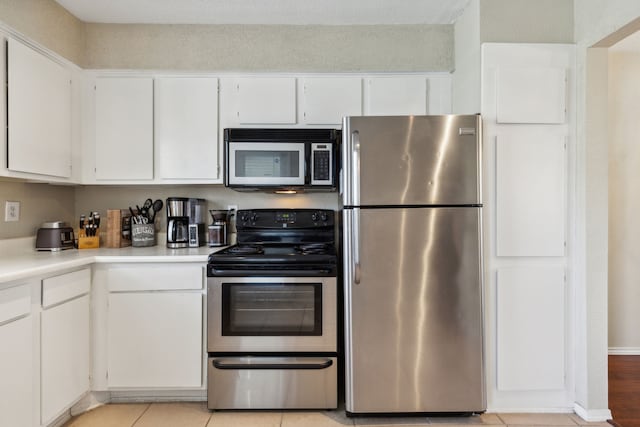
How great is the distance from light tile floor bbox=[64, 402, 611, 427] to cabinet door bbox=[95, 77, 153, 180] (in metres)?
1.47

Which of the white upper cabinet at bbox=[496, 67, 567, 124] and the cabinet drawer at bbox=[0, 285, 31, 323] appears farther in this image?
the white upper cabinet at bbox=[496, 67, 567, 124]

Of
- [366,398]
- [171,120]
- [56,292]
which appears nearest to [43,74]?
[171,120]

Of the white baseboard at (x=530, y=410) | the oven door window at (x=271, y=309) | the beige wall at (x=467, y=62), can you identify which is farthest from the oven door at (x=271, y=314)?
the beige wall at (x=467, y=62)

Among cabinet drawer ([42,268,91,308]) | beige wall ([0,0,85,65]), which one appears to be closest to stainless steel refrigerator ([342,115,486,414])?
cabinet drawer ([42,268,91,308])

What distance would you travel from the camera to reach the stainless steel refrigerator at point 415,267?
203cm

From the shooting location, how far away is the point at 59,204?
263 cm

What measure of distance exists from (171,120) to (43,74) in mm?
714

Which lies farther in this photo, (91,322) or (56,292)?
(91,322)

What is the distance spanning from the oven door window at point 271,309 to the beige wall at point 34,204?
130 centimetres

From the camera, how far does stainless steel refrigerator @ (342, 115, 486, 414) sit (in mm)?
2027

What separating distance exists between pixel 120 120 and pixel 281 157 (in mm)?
1126

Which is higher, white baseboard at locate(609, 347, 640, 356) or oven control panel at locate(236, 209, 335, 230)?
oven control panel at locate(236, 209, 335, 230)

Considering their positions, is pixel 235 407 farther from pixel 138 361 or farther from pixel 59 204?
pixel 59 204

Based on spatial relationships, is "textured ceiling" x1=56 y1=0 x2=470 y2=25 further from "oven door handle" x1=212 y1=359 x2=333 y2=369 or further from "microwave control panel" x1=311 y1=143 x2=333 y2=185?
"oven door handle" x1=212 y1=359 x2=333 y2=369
